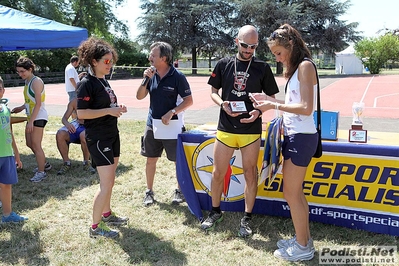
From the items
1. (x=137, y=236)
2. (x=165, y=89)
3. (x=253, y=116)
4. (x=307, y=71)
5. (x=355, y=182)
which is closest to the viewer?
(x=307, y=71)

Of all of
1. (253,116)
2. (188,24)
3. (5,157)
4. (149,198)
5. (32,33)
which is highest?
(188,24)

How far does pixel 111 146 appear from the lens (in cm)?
Result: 332

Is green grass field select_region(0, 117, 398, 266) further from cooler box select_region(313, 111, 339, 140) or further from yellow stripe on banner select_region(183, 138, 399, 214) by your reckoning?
cooler box select_region(313, 111, 339, 140)

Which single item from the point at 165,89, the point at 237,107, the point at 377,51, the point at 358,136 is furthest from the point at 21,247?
the point at 377,51

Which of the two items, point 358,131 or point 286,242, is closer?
point 286,242

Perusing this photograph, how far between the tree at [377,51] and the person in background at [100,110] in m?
37.9

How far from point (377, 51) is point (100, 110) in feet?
132

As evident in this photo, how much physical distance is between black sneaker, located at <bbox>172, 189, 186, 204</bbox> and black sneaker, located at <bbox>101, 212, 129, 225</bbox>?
71cm

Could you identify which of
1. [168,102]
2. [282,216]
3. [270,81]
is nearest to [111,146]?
[168,102]

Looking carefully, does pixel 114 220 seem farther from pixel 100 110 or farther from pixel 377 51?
pixel 377 51

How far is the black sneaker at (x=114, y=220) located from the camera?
12.5ft

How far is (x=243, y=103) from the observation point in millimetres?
3303

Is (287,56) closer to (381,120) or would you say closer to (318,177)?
(318,177)

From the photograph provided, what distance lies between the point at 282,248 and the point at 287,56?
5.25 ft
